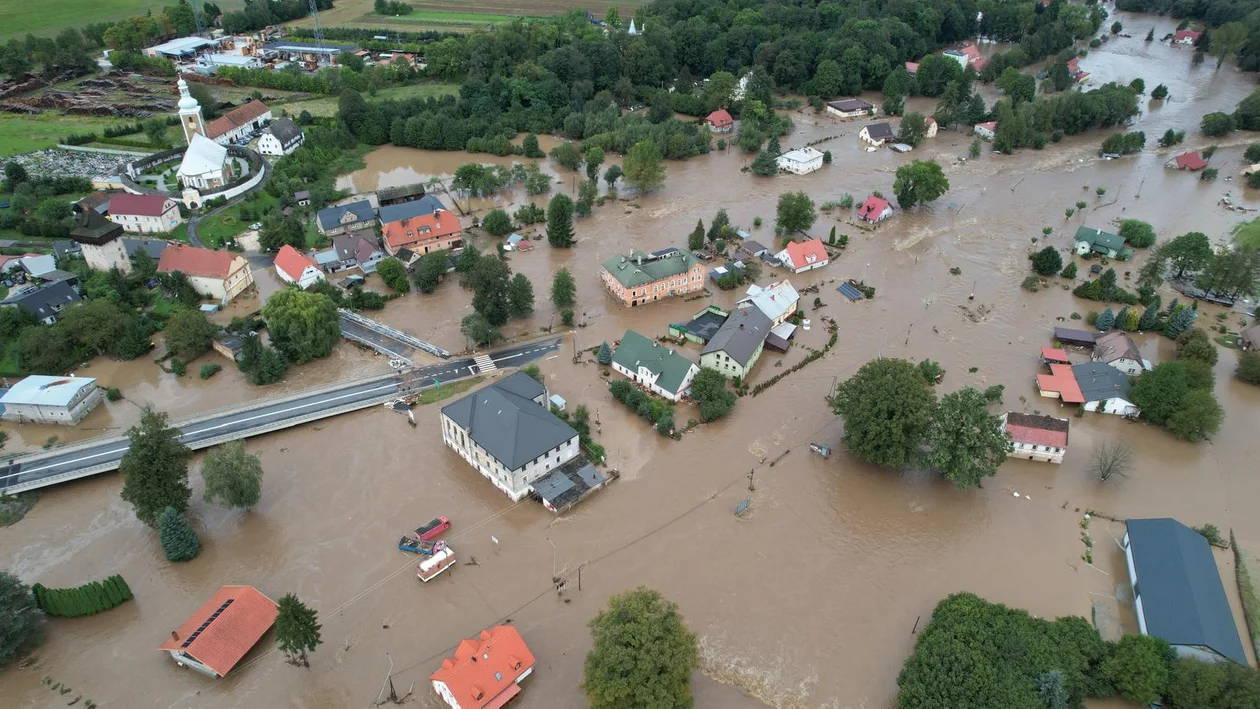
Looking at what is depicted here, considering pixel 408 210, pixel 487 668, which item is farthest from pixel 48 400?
pixel 487 668

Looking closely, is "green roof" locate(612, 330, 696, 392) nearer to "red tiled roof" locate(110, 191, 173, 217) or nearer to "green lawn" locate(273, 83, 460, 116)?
"red tiled roof" locate(110, 191, 173, 217)

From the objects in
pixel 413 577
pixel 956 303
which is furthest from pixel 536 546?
pixel 956 303

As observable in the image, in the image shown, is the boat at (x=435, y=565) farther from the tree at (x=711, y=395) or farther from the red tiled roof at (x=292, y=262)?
the red tiled roof at (x=292, y=262)

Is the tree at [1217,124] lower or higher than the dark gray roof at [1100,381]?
higher

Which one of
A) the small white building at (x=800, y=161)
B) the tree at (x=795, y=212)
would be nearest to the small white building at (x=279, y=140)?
the small white building at (x=800, y=161)

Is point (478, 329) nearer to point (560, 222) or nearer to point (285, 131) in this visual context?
point (560, 222)
